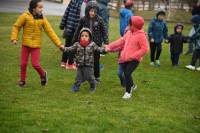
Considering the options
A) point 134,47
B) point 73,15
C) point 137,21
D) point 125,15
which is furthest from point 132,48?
point 125,15

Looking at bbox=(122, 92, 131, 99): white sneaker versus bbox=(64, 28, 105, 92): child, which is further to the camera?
bbox=(64, 28, 105, 92): child

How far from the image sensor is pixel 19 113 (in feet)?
25.2

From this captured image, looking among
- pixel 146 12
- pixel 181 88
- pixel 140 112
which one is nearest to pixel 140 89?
pixel 181 88

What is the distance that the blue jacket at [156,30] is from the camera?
12.8 m

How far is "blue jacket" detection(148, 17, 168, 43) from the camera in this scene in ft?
42.1

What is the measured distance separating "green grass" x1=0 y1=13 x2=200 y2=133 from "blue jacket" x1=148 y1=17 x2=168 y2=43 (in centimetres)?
103

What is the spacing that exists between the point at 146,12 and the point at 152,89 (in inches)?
1113

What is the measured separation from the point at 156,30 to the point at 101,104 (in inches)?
192

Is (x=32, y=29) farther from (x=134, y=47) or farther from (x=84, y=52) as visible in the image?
(x=134, y=47)

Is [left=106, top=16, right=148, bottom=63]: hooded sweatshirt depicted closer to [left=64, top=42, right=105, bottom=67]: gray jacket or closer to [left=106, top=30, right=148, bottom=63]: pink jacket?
[left=106, top=30, right=148, bottom=63]: pink jacket

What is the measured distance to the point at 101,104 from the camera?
853 cm

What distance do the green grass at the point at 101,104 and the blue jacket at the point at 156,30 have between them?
103 centimetres

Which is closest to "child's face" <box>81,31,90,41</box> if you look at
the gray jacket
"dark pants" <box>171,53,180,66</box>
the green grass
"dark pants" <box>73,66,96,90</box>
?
the gray jacket

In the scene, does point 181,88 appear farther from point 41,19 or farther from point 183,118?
point 41,19
